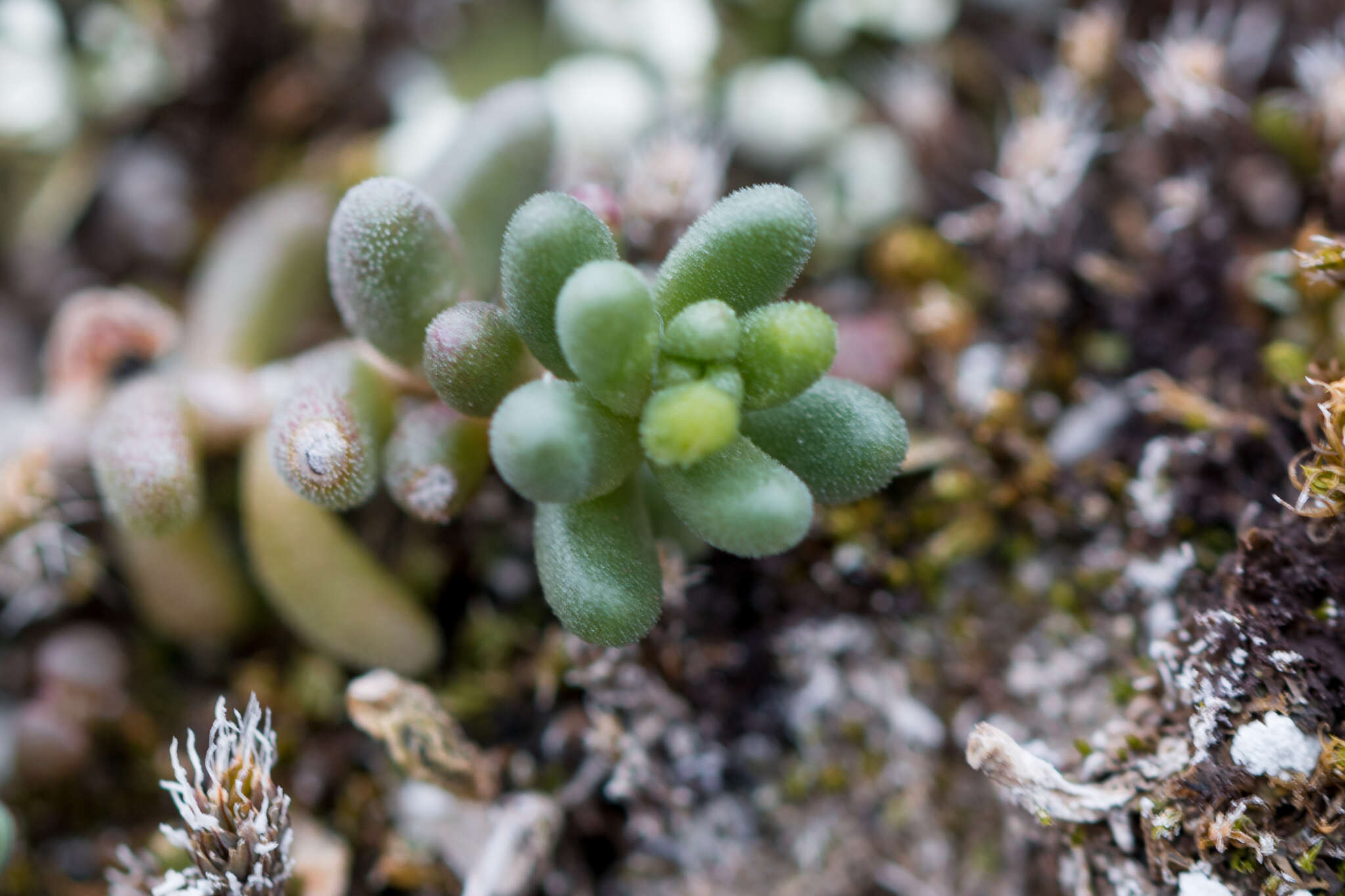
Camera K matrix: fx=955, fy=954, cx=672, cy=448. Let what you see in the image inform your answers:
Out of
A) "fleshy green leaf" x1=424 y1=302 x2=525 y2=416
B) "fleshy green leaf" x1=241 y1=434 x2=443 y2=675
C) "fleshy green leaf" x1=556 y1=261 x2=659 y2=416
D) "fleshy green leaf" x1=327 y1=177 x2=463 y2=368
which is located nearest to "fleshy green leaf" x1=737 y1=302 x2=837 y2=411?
"fleshy green leaf" x1=556 y1=261 x2=659 y2=416

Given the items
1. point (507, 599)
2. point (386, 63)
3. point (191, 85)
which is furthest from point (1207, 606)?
point (191, 85)

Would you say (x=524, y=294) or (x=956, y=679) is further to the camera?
(x=956, y=679)

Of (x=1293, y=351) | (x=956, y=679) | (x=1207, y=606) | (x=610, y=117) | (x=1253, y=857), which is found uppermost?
(x=610, y=117)

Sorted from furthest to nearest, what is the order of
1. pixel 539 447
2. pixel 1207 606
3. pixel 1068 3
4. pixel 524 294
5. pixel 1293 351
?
pixel 1068 3 < pixel 1293 351 < pixel 1207 606 < pixel 524 294 < pixel 539 447

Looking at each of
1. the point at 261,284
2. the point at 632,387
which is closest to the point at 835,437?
the point at 632,387

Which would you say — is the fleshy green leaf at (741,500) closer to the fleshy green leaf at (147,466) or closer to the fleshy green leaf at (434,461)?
the fleshy green leaf at (434,461)

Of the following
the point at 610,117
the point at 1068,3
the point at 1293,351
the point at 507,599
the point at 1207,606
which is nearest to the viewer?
the point at 1207,606

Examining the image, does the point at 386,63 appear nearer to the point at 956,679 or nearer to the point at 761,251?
the point at 761,251

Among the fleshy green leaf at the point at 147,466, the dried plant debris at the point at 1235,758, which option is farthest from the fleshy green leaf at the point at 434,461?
the dried plant debris at the point at 1235,758
